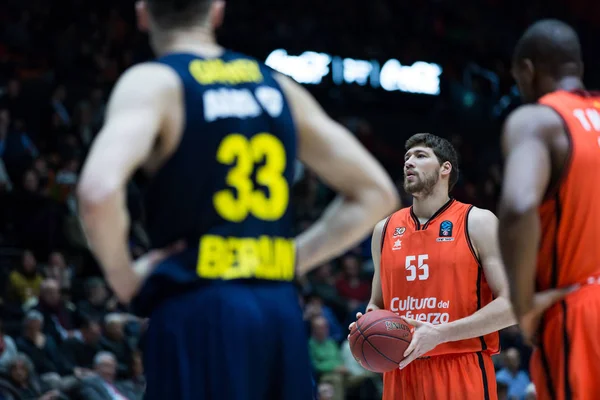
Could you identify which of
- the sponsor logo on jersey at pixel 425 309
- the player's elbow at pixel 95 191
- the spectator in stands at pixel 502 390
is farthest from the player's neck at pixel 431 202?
the spectator in stands at pixel 502 390

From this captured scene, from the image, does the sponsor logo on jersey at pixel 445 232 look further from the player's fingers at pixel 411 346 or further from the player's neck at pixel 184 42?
the player's neck at pixel 184 42

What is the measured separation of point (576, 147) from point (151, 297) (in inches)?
68.9

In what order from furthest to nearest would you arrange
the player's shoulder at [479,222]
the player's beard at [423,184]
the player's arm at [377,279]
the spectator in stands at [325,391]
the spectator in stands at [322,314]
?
the spectator in stands at [322,314], the spectator in stands at [325,391], the player's arm at [377,279], the player's beard at [423,184], the player's shoulder at [479,222]

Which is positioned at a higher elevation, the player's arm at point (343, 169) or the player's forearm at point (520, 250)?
the player's arm at point (343, 169)

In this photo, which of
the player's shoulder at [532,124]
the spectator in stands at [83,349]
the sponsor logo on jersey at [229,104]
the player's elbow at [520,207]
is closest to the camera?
the sponsor logo on jersey at [229,104]

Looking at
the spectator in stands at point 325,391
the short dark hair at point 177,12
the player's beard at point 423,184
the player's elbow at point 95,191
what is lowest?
the spectator in stands at point 325,391

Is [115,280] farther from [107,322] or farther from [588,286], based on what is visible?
[107,322]

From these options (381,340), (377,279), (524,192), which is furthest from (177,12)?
(377,279)

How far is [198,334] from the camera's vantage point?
124 inches

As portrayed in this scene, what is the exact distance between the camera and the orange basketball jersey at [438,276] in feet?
18.7

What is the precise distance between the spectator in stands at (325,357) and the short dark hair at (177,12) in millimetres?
10102

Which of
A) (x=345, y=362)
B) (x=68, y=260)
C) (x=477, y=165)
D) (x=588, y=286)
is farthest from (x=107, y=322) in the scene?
(x=477, y=165)

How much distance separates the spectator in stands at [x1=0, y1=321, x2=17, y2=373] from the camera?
35.3 ft

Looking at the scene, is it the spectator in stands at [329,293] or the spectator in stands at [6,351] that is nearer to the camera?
the spectator in stands at [6,351]
